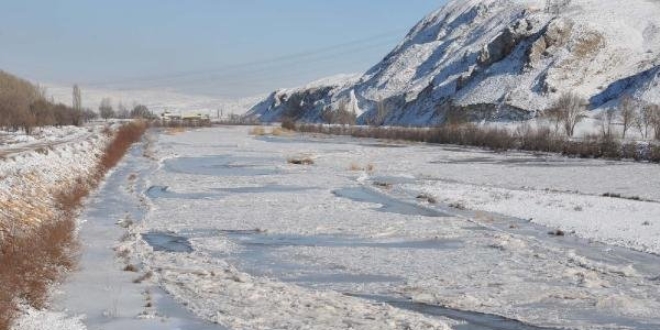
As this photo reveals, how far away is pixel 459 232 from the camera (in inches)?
747

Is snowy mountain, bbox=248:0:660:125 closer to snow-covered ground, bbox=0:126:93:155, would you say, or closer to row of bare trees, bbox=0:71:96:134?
row of bare trees, bbox=0:71:96:134

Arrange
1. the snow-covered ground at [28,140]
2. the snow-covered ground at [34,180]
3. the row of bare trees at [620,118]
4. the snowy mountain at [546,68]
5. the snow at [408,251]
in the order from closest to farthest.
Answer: the snow at [408,251] → the snow-covered ground at [34,180] → the snow-covered ground at [28,140] → the row of bare trees at [620,118] → the snowy mountain at [546,68]

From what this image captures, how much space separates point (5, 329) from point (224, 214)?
13.6m

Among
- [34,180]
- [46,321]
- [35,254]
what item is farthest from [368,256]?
[34,180]

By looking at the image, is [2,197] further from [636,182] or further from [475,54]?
[475,54]

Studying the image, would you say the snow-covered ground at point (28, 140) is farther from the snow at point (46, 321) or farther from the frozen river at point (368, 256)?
the snow at point (46, 321)

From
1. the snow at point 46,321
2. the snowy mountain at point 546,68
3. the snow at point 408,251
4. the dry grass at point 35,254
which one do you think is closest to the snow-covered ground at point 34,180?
the dry grass at point 35,254

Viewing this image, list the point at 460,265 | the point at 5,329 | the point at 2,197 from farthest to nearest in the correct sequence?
the point at 2,197 → the point at 460,265 → the point at 5,329

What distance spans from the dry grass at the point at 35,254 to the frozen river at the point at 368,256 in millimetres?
459

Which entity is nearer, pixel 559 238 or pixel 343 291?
pixel 343 291

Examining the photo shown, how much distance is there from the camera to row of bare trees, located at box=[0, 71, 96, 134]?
8194 cm

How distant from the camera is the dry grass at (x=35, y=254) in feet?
35.1

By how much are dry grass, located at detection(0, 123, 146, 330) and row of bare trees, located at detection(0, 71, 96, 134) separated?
62.4m

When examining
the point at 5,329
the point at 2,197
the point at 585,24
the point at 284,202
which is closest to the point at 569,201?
the point at 284,202
